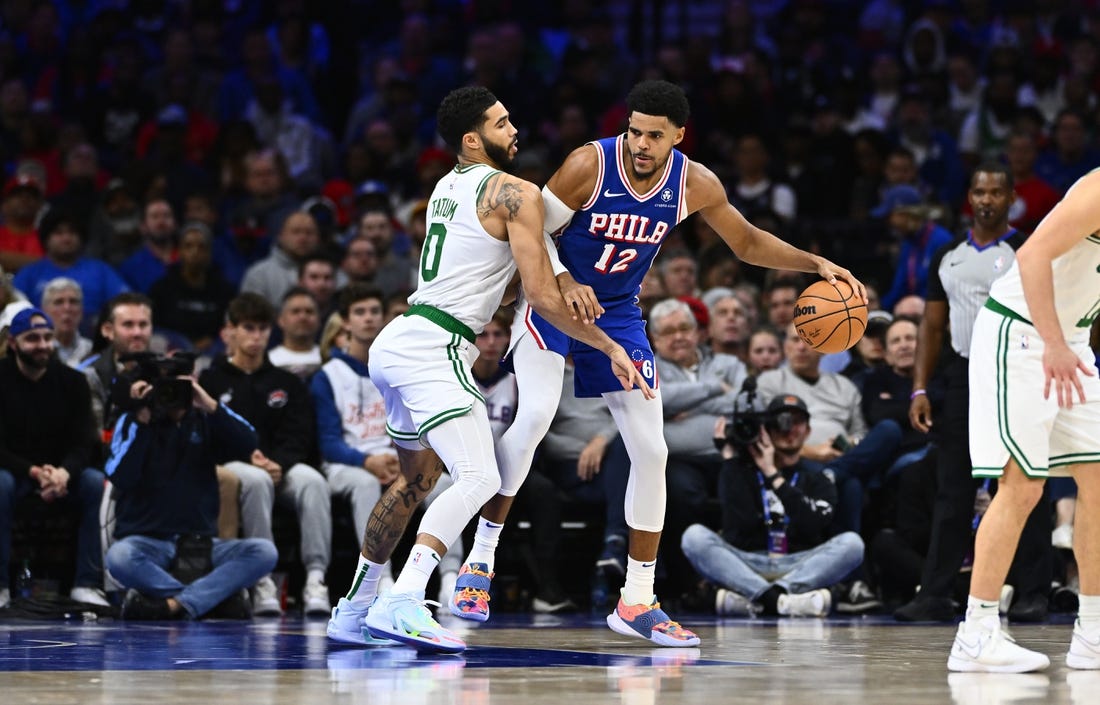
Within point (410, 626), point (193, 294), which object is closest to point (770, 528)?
point (410, 626)

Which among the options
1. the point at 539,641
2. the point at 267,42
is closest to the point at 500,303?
the point at 539,641

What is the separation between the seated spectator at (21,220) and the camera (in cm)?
1210

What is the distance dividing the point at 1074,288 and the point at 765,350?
16.6 ft

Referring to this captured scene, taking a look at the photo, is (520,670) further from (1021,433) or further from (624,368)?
(1021,433)

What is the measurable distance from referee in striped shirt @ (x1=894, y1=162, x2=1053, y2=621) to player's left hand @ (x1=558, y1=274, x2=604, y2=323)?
2.70 metres

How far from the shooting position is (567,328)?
637 cm

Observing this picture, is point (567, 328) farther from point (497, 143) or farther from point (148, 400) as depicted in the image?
point (148, 400)

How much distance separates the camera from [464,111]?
21.3 ft

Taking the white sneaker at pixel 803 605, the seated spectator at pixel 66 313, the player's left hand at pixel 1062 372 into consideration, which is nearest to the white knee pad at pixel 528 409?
the player's left hand at pixel 1062 372

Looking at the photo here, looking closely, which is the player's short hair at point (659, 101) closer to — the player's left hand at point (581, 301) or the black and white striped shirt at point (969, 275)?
the player's left hand at point (581, 301)

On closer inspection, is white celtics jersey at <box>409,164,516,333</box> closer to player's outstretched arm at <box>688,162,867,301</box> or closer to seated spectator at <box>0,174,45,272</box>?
player's outstretched arm at <box>688,162,867,301</box>

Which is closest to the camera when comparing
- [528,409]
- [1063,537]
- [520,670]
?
[520,670]

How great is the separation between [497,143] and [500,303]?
2.11 ft

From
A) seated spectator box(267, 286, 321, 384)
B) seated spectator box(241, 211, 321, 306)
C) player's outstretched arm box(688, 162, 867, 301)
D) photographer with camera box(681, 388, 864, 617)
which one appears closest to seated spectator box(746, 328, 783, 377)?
photographer with camera box(681, 388, 864, 617)
